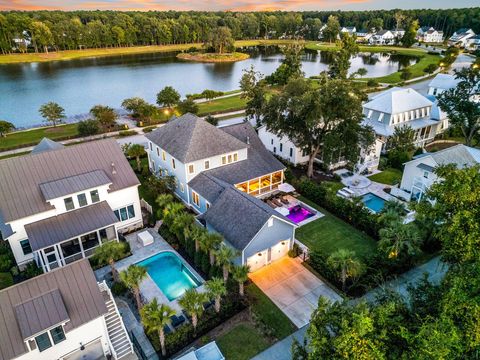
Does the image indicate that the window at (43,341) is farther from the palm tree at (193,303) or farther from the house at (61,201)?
the house at (61,201)

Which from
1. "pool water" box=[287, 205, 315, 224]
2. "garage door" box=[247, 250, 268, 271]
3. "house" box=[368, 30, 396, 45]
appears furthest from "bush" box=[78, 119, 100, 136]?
"house" box=[368, 30, 396, 45]

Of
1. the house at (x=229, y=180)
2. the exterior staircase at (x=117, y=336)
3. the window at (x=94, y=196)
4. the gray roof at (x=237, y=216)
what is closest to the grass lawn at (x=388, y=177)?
the house at (x=229, y=180)

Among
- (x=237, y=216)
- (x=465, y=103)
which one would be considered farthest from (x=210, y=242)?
(x=465, y=103)

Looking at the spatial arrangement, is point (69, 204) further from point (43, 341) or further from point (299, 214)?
point (299, 214)

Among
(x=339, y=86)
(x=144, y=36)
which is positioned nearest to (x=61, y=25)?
(x=144, y=36)

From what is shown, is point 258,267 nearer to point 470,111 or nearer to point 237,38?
point 470,111

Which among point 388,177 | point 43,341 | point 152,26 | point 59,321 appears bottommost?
point 388,177
